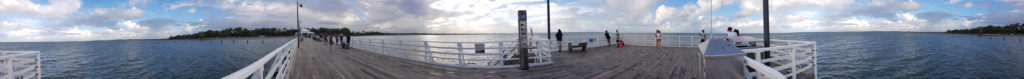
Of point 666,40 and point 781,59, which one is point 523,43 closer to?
point 781,59

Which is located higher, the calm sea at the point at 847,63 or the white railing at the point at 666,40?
the white railing at the point at 666,40

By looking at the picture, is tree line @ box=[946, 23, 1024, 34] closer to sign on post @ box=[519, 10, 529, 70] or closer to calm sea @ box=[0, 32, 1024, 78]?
calm sea @ box=[0, 32, 1024, 78]

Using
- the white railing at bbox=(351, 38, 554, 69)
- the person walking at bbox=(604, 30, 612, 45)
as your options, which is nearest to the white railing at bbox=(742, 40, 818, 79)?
the white railing at bbox=(351, 38, 554, 69)

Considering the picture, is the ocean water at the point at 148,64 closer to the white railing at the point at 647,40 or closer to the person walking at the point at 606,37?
the white railing at the point at 647,40

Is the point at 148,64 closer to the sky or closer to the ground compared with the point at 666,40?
closer to the ground

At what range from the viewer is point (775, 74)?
1809 millimetres

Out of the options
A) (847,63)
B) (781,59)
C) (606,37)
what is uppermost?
Answer: (606,37)

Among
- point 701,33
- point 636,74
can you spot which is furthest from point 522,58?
point 701,33

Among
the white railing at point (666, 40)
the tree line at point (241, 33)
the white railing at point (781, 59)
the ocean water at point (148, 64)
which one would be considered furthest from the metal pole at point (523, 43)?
the tree line at point (241, 33)

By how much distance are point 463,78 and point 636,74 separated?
6.98 feet

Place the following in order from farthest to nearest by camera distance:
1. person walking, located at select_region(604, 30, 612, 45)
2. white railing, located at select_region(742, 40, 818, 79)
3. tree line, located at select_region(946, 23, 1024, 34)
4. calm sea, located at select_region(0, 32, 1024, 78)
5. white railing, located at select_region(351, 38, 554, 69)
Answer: tree line, located at select_region(946, 23, 1024, 34)
calm sea, located at select_region(0, 32, 1024, 78)
person walking, located at select_region(604, 30, 612, 45)
white railing, located at select_region(351, 38, 554, 69)
white railing, located at select_region(742, 40, 818, 79)

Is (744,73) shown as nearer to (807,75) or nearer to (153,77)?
(807,75)

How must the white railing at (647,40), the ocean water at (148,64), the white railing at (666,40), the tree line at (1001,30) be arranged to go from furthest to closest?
the tree line at (1001,30)
the ocean water at (148,64)
the white railing at (666,40)
the white railing at (647,40)

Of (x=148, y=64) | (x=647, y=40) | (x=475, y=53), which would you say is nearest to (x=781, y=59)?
(x=475, y=53)
